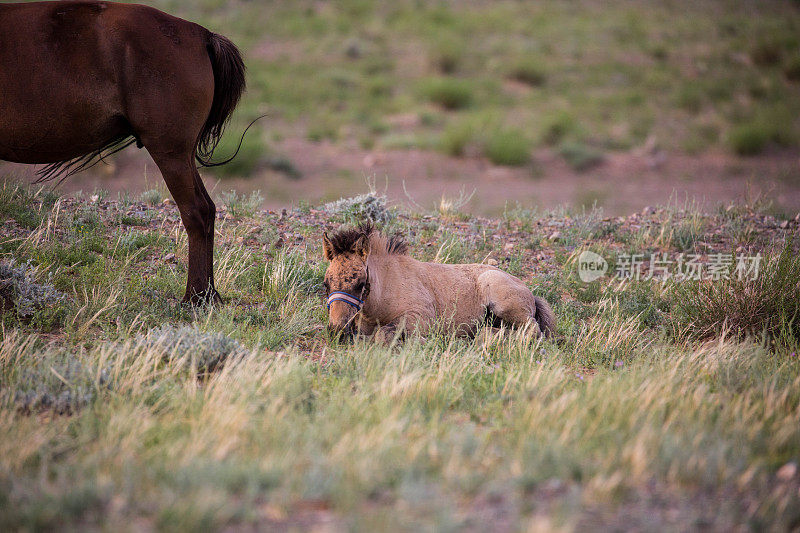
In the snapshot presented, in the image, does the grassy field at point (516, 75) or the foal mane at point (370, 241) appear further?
the grassy field at point (516, 75)

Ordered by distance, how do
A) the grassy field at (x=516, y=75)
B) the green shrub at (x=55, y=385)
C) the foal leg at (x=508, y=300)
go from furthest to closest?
the grassy field at (x=516, y=75) < the foal leg at (x=508, y=300) < the green shrub at (x=55, y=385)

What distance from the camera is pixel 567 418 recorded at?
4141 millimetres

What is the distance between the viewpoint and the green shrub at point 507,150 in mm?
18531

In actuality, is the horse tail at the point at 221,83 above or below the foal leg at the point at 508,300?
above

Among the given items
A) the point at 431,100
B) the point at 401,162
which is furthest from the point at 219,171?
the point at 431,100

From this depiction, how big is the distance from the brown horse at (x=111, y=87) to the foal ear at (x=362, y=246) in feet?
4.72

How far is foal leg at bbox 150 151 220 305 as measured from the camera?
19.2ft

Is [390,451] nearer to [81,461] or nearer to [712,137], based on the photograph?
[81,461]

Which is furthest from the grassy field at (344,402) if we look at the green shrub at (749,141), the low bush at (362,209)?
the green shrub at (749,141)

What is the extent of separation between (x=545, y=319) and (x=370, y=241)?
A: 1.83m

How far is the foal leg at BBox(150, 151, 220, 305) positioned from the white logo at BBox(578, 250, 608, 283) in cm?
435

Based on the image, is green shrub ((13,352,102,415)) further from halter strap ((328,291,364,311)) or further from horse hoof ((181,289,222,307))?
halter strap ((328,291,364,311))

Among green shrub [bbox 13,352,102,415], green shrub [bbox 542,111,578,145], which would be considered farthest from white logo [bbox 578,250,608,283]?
green shrub [bbox 542,111,578,145]

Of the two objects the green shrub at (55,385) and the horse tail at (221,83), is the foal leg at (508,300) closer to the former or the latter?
the horse tail at (221,83)
